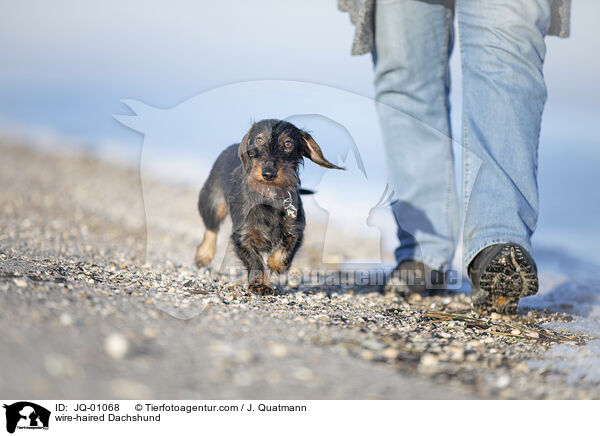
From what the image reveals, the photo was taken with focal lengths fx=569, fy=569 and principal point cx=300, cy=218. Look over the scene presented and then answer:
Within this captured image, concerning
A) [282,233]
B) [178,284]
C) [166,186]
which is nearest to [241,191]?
[282,233]

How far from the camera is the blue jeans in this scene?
9.52ft

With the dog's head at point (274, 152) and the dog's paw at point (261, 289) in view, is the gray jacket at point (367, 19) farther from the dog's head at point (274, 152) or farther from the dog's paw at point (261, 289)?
the dog's paw at point (261, 289)

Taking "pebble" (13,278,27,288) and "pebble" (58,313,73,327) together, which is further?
"pebble" (13,278,27,288)

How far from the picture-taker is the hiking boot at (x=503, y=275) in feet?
9.07

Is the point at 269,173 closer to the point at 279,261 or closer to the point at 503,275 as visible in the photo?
the point at 279,261

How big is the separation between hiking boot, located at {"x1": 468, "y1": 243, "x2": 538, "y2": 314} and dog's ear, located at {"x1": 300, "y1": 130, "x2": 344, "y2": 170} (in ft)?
2.93

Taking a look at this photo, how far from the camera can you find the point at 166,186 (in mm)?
7230

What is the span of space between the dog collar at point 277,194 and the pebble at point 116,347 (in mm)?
1298

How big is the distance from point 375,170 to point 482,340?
1369mm

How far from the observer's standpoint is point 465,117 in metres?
3.06

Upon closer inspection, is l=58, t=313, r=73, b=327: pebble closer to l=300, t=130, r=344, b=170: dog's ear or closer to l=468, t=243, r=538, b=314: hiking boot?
l=300, t=130, r=344, b=170: dog's ear

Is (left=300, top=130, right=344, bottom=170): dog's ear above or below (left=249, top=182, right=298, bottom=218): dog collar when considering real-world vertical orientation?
above
